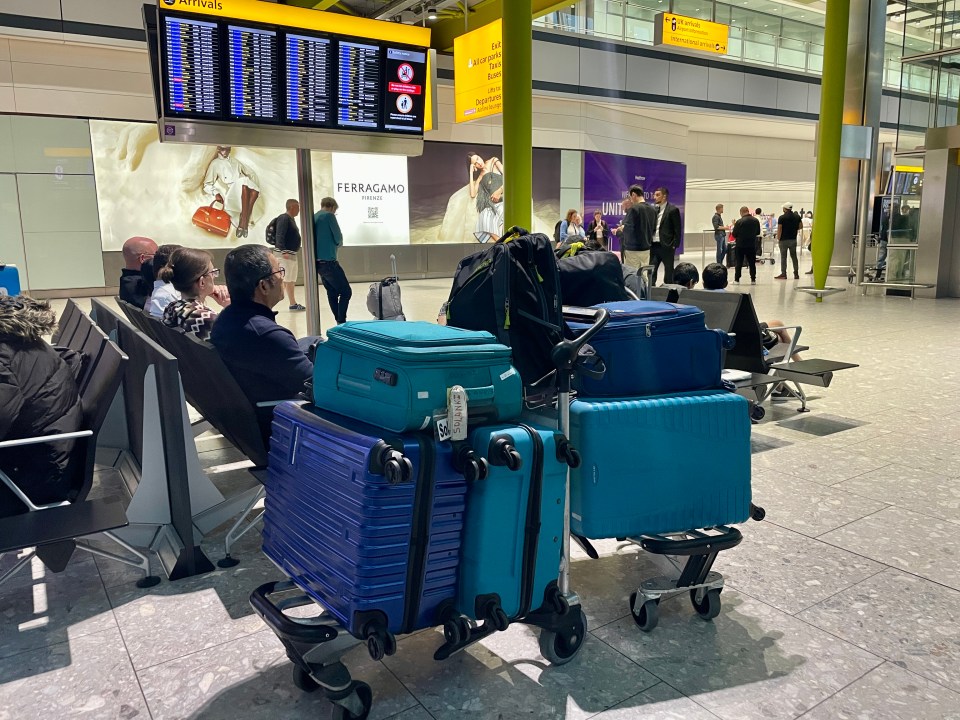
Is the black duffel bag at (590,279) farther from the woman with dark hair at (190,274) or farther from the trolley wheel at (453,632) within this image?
the woman with dark hair at (190,274)

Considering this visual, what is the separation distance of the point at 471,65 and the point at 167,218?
6.84m

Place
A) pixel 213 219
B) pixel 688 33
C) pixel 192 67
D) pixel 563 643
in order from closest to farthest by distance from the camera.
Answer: pixel 563 643 < pixel 192 67 < pixel 688 33 < pixel 213 219

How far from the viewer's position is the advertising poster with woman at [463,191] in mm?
17281

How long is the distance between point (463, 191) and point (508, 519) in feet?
53.8

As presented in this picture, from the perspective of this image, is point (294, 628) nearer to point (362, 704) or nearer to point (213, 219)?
point (362, 704)

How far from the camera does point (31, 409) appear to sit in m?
2.72

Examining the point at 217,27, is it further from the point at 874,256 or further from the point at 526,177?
the point at 874,256

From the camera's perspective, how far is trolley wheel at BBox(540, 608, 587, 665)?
2227 mm

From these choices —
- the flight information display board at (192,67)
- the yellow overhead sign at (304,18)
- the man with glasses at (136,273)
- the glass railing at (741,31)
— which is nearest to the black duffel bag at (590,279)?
the flight information display board at (192,67)

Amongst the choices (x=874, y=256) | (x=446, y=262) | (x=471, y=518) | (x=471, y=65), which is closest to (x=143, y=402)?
(x=471, y=518)

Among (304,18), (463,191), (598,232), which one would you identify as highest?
(304,18)

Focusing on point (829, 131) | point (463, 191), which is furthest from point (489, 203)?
point (829, 131)

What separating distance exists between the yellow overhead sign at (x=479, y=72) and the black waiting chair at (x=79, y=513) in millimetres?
8464

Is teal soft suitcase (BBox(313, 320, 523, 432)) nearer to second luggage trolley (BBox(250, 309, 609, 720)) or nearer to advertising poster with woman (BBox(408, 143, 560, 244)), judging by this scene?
second luggage trolley (BBox(250, 309, 609, 720))
